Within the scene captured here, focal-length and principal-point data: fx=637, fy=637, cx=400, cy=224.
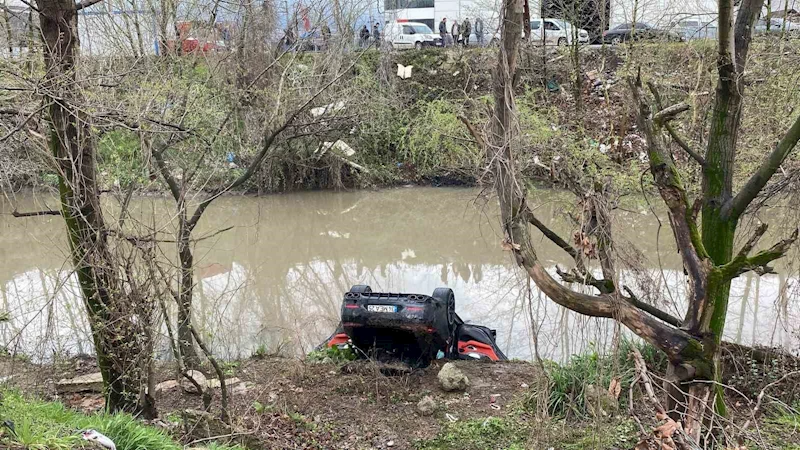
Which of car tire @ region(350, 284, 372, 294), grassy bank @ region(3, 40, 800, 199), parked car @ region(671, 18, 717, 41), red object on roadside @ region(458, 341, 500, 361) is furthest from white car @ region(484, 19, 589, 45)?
car tire @ region(350, 284, 372, 294)

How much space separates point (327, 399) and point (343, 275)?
548 cm

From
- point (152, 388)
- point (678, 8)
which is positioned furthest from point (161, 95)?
point (678, 8)

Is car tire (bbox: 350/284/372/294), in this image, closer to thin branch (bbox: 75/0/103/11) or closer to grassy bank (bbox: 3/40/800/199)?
grassy bank (bbox: 3/40/800/199)

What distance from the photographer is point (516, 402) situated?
5.41 metres

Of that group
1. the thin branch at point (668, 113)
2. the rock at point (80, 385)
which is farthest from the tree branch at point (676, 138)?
the rock at point (80, 385)

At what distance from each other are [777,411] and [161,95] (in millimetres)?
6221

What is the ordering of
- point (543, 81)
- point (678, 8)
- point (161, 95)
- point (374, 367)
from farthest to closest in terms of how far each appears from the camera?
point (543, 81) → point (678, 8) → point (161, 95) → point (374, 367)

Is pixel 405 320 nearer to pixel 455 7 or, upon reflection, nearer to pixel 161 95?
pixel 161 95

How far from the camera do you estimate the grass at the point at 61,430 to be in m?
3.00

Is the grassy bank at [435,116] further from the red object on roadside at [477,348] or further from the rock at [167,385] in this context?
the red object on roadside at [477,348]

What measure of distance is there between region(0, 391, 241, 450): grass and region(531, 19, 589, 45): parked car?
1642 cm

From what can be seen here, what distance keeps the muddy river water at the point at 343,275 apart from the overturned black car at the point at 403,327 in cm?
65

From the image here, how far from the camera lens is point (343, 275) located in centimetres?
1102

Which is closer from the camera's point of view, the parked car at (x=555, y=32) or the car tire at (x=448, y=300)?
the car tire at (x=448, y=300)
